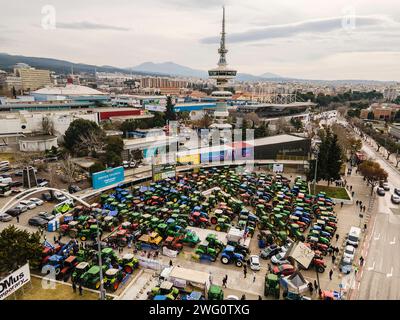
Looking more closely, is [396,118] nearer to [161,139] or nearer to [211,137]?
[211,137]

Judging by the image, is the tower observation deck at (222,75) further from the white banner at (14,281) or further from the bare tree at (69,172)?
the white banner at (14,281)

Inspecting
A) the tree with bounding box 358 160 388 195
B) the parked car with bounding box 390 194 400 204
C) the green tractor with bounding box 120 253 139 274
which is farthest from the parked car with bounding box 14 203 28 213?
the parked car with bounding box 390 194 400 204

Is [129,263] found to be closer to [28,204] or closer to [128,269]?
[128,269]

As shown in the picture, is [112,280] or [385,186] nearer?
[112,280]

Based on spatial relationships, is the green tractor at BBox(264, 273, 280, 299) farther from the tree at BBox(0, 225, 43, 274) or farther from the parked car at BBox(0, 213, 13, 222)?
the parked car at BBox(0, 213, 13, 222)

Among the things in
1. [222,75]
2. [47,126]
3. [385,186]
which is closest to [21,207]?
A: [47,126]

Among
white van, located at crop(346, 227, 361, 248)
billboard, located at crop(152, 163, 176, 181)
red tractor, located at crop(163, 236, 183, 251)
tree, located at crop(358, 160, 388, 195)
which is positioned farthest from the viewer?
billboard, located at crop(152, 163, 176, 181)
